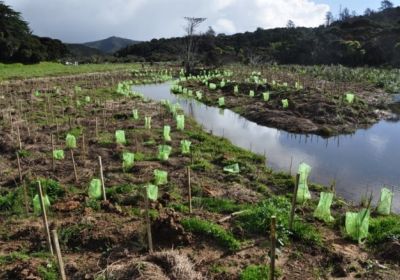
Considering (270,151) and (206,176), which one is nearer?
(206,176)

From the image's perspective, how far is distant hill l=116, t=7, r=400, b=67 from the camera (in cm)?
5988

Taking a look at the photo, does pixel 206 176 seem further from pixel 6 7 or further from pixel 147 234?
pixel 6 7

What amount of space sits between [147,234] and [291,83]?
1101 inches

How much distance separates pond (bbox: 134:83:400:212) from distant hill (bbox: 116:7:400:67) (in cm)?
3852

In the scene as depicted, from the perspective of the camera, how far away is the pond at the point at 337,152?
11.7 metres

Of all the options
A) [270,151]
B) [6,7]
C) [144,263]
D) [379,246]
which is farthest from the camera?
[6,7]

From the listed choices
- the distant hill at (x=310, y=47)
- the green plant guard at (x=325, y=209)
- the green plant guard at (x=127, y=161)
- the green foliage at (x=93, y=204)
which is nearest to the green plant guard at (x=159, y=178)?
the green plant guard at (x=127, y=161)

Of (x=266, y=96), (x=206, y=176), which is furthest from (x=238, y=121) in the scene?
(x=206, y=176)

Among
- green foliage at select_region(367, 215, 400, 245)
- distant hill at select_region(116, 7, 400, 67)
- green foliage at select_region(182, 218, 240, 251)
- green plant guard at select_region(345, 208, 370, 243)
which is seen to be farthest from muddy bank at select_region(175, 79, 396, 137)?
distant hill at select_region(116, 7, 400, 67)

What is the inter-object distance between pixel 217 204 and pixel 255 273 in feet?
8.91

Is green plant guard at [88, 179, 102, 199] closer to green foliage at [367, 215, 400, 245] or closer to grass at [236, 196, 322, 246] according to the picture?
grass at [236, 196, 322, 246]

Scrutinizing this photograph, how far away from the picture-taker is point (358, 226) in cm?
741

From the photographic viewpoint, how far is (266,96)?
2381 cm

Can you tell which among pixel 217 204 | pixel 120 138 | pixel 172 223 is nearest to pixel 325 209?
pixel 217 204
